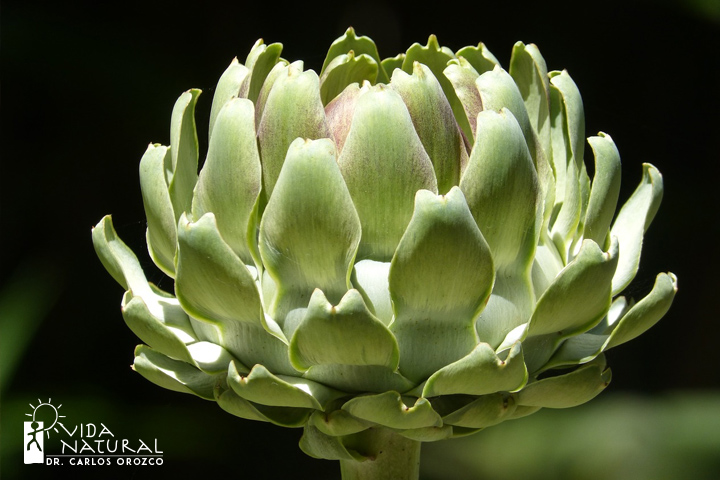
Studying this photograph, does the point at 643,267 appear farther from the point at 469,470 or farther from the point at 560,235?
the point at 560,235

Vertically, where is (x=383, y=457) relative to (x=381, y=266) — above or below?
below

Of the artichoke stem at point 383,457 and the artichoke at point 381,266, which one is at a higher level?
the artichoke at point 381,266

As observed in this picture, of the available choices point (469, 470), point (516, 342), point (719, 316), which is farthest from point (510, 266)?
point (719, 316)

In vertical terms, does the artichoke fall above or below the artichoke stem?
above

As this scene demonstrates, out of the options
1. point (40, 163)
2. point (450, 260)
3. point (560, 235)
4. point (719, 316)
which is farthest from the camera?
Answer: point (719, 316)
